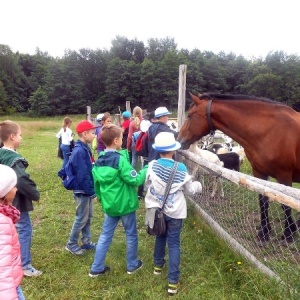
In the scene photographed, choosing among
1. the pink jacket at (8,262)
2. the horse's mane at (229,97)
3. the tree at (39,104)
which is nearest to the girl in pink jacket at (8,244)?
the pink jacket at (8,262)

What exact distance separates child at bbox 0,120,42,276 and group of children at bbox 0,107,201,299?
1 cm

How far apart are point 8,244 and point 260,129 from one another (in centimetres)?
333

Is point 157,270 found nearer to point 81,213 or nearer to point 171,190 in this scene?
point 171,190

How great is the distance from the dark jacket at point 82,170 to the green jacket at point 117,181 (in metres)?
0.36

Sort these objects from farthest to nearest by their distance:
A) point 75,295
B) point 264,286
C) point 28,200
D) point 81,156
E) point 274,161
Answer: point 274,161 < point 81,156 < point 28,200 < point 75,295 < point 264,286

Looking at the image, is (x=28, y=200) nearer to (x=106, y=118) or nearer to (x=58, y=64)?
(x=106, y=118)

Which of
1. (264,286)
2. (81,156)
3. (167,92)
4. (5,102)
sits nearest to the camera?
(264,286)

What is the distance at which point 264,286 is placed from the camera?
276cm

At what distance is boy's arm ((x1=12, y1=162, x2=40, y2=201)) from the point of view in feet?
10.3

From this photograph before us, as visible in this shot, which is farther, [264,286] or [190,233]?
[190,233]

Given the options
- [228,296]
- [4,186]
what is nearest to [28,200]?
[4,186]

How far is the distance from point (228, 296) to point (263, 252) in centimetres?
106

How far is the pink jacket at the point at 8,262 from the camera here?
1.73 metres

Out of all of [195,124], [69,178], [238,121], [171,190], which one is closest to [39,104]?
[195,124]
